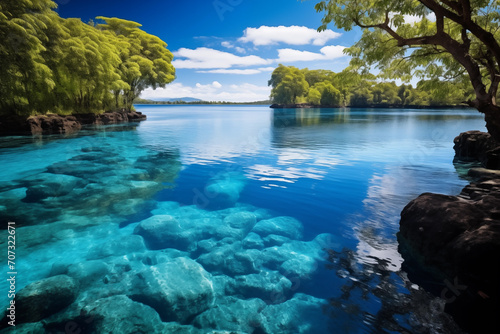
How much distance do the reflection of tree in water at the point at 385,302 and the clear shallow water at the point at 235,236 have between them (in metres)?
0.02

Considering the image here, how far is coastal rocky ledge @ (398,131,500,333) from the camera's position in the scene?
351 cm

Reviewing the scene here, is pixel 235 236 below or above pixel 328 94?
below

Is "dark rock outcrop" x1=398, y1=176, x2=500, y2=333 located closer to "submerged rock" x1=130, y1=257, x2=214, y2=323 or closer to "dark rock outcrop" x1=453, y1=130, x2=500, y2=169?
"submerged rock" x1=130, y1=257, x2=214, y2=323

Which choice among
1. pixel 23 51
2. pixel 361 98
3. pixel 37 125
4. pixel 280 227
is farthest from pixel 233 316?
pixel 361 98

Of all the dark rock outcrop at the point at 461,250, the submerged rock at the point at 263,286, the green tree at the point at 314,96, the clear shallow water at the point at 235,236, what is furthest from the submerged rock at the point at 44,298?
the green tree at the point at 314,96

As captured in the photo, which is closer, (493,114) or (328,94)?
(493,114)

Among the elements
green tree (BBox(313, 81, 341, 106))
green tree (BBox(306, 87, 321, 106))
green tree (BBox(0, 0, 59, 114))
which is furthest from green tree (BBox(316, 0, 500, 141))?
green tree (BBox(306, 87, 321, 106))

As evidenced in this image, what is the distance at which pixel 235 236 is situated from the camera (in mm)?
6516

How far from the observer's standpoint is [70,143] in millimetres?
20344

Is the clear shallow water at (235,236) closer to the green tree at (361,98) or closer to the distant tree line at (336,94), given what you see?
the distant tree line at (336,94)

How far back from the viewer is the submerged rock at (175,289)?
403cm

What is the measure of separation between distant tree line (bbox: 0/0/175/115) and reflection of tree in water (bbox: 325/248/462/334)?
1060 inches

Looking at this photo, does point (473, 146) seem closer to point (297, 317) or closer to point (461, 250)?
point (461, 250)

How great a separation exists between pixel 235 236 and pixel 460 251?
15.3ft
